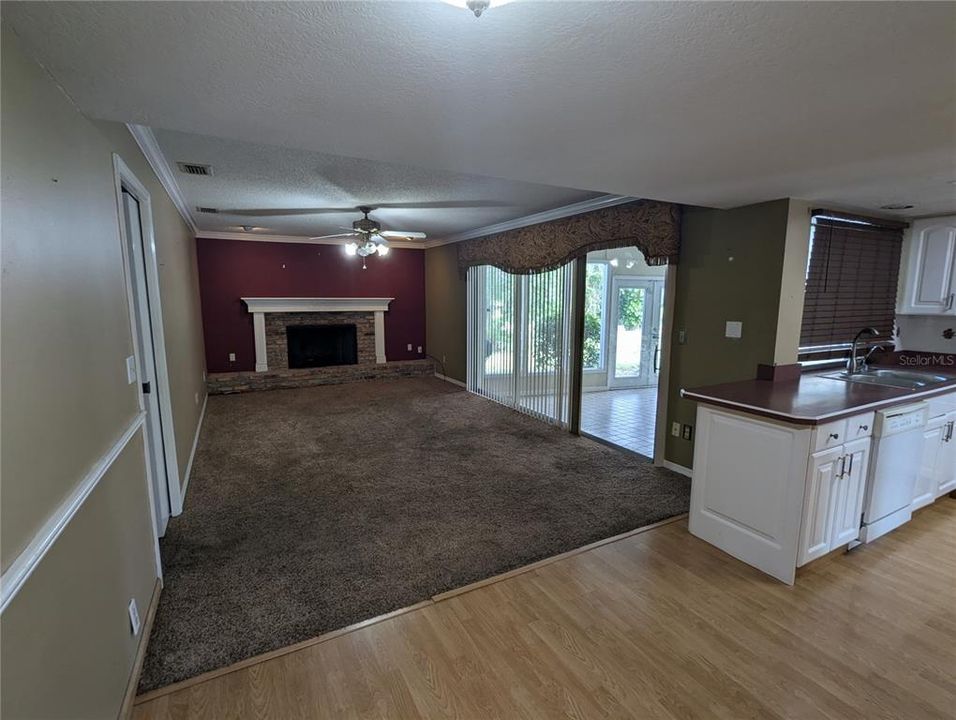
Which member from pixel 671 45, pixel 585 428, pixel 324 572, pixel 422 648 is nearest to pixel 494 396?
pixel 585 428

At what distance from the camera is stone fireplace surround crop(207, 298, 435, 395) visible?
681cm

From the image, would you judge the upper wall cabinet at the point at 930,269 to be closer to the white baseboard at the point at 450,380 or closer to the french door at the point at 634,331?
the french door at the point at 634,331

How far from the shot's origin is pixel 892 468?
2.72m

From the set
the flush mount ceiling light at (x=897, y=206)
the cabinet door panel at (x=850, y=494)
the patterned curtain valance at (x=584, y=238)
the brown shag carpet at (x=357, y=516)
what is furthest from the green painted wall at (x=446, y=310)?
the cabinet door panel at (x=850, y=494)

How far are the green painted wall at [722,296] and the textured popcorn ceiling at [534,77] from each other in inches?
36.1

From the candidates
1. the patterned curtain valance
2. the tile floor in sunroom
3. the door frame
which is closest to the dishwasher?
the tile floor in sunroom

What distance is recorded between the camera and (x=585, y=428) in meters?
5.16

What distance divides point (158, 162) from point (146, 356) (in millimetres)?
1369

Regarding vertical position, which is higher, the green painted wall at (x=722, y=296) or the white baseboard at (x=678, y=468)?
the green painted wall at (x=722, y=296)

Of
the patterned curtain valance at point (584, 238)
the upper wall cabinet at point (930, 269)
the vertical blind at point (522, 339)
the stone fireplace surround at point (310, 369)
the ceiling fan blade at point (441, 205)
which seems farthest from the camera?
the stone fireplace surround at point (310, 369)

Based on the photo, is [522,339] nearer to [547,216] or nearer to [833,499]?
[547,216]

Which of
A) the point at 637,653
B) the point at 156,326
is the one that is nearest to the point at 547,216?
the point at 156,326

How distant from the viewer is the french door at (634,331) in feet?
23.1

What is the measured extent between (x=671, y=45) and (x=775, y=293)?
2.42 metres
